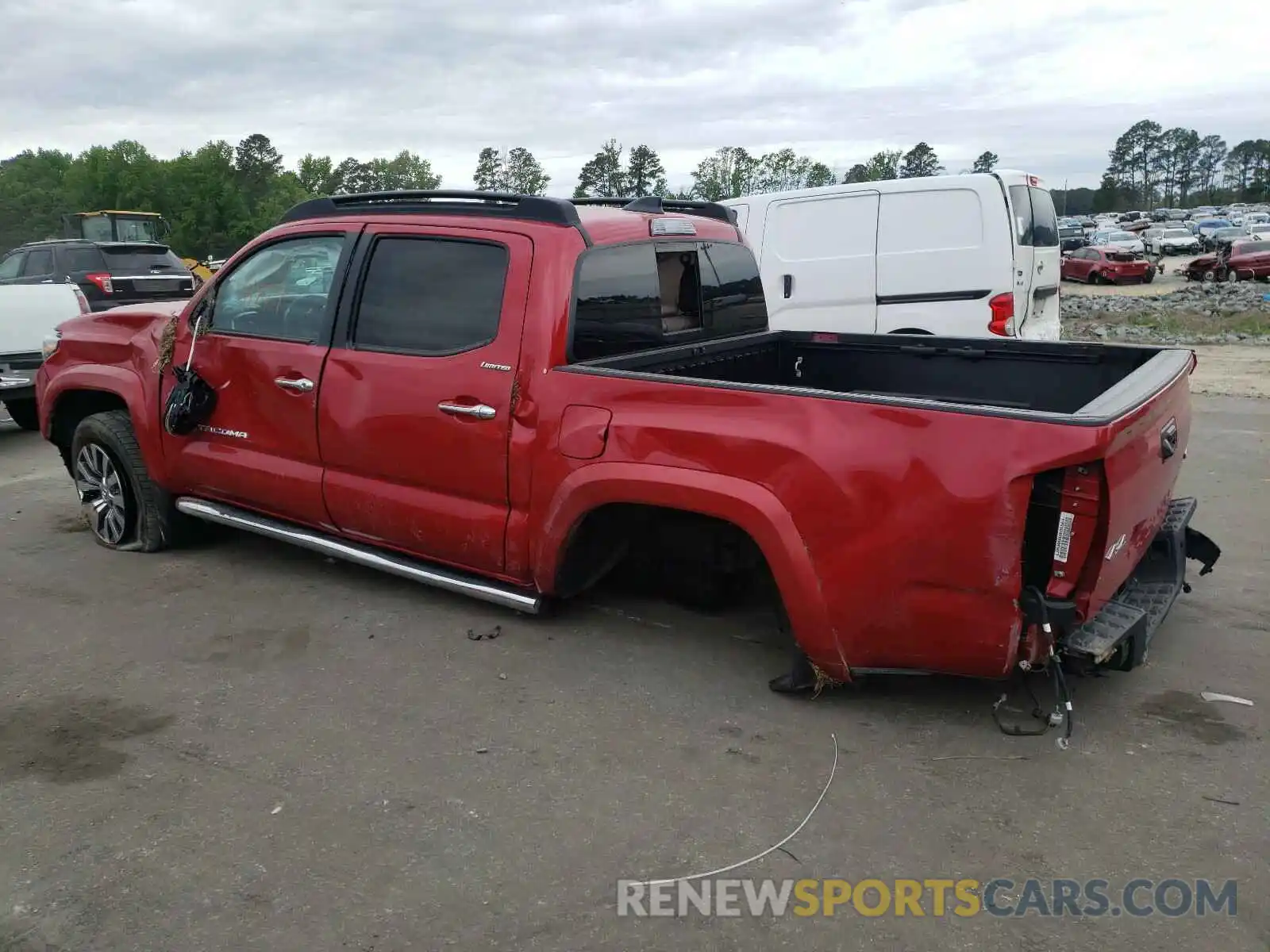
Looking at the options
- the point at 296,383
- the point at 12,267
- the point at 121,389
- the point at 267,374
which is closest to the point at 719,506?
the point at 296,383

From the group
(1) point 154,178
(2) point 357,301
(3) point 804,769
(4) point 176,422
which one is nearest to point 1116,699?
(3) point 804,769

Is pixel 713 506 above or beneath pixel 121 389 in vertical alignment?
beneath

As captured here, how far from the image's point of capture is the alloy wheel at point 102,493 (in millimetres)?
5586

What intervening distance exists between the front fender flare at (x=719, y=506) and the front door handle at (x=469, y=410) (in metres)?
0.43

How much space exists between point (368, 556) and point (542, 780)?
1707 millimetres

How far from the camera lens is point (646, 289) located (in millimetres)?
4469

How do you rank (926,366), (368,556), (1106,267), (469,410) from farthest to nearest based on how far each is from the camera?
(1106,267), (926,366), (368,556), (469,410)

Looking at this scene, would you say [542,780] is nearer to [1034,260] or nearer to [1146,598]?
[1146,598]

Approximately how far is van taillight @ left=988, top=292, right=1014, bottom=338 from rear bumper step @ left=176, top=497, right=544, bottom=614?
540 centimetres

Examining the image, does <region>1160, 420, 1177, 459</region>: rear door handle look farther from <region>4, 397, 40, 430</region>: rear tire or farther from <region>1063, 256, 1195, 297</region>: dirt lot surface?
<region>1063, 256, 1195, 297</region>: dirt lot surface

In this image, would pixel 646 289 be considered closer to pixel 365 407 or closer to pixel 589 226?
pixel 589 226

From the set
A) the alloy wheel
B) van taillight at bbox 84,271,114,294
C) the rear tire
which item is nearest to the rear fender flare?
the alloy wheel

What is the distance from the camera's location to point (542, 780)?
3.23m

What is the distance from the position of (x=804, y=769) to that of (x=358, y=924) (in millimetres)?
1433
